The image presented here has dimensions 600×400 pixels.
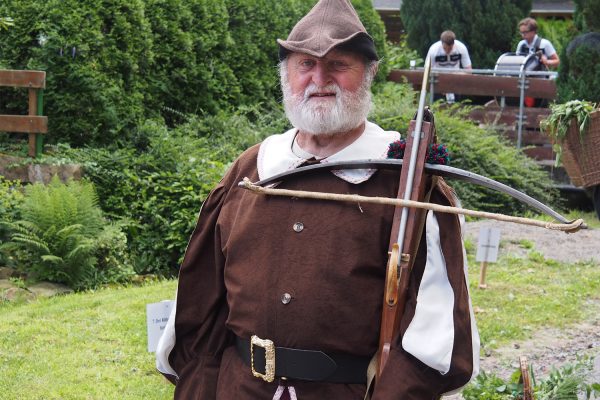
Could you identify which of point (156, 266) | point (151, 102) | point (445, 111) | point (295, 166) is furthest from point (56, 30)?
point (295, 166)

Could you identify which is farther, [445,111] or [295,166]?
[445,111]

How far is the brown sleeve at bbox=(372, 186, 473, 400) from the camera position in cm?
306

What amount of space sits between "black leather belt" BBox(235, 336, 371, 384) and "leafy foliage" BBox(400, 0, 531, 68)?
53.7 ft

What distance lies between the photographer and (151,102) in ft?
36.0

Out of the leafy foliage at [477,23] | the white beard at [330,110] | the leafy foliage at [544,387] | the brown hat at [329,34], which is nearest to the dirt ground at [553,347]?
the leafy foliage at [544,387]

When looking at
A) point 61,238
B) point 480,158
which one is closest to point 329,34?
point 61,238

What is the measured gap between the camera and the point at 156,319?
4.38 m

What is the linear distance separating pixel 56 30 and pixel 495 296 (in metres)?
4.86

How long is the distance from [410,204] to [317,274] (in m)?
0.42

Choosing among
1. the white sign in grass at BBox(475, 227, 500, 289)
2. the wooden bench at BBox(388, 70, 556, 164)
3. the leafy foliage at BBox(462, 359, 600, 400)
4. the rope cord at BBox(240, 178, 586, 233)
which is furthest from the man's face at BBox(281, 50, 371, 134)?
the wooden bench at BBox(388, 70, 556, 164)

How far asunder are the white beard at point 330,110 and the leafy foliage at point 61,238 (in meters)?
5.01

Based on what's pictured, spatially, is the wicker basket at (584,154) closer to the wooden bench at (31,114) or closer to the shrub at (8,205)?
the shrub at (8,205)

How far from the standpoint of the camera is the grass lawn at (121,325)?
5.88 meters

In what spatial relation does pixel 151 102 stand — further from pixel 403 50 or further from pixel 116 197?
pixel 403 50
